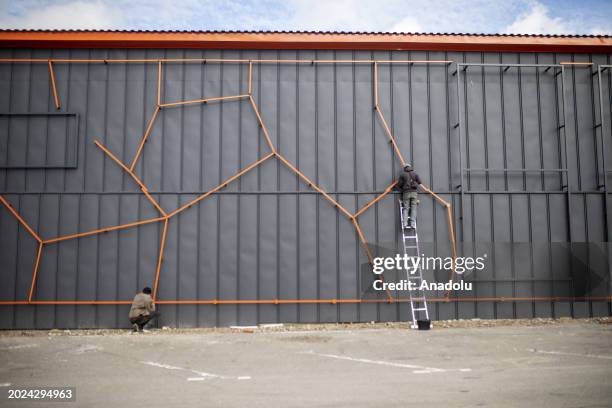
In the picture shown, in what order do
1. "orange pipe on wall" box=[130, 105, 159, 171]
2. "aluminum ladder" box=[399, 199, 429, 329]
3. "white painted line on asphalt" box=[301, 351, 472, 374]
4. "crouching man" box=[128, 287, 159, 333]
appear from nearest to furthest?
"white painted line on asphalt" box=[301, 351, 472, 374]
"crouching man" box=[128, 287, 159, 333]
"aluminum ladder" box=[399, 199, 429, 329]
"orange pipe on wall" box=[130, 105, 159, 171]

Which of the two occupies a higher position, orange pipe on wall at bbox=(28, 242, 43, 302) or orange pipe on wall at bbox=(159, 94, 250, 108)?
orange pipe on wall at bbox=(159, 94, 250, 108)

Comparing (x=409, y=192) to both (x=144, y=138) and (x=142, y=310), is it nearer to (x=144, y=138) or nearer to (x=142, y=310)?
(x=144, y=138)

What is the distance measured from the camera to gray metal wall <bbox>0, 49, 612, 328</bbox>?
12.6 metres

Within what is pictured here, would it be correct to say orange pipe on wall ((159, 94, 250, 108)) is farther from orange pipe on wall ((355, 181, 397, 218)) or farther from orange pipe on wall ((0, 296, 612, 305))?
orange pipe on wall ((0, 296, 612, 305))

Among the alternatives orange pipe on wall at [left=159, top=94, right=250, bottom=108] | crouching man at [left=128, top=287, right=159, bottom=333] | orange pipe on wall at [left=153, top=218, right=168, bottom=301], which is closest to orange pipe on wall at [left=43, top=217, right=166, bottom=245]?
orange pipe on wall at [left=153, top=218, right=168, bottom=301]

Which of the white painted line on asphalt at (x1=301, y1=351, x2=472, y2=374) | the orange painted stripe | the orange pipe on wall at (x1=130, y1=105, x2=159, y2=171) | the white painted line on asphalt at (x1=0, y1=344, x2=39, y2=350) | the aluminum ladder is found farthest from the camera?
the orange painted stripe

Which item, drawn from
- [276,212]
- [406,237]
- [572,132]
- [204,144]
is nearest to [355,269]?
[406,237]

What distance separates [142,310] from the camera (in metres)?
11.8

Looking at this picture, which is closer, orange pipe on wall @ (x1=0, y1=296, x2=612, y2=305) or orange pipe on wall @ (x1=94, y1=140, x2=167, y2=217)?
orange pipe on wall @ (x1=0, y1=296, x2=612, y2=305)

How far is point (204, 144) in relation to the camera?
13.1 meters

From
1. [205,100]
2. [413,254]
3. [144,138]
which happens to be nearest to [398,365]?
[413,254]

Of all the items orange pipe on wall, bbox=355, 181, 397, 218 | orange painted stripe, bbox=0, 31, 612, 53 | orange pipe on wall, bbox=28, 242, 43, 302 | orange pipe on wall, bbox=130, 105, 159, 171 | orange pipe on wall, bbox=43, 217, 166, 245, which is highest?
orange painted stripe, bbox=0, 31, 612, 53

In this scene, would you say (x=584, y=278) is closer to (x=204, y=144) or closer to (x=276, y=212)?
(x=276, y=212)

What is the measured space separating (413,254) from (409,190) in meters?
1.61
